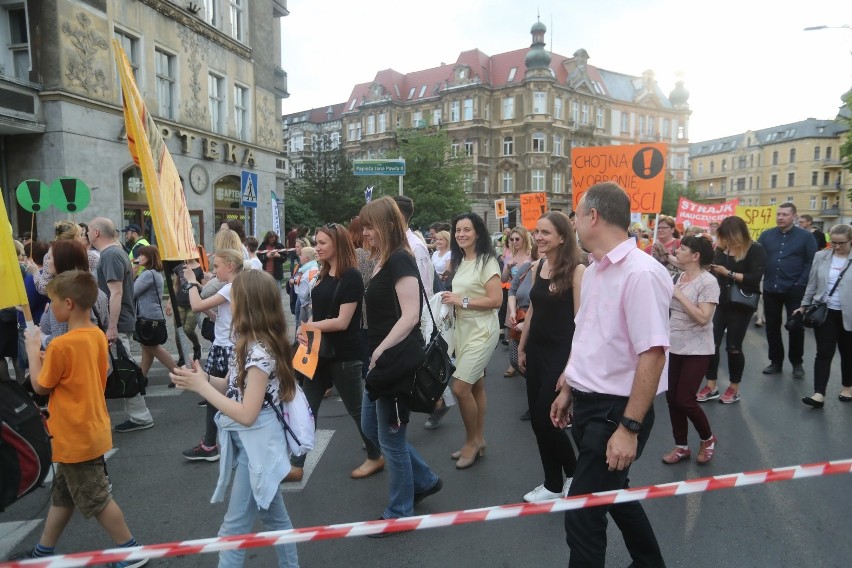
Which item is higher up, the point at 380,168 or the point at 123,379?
the point at 380,168

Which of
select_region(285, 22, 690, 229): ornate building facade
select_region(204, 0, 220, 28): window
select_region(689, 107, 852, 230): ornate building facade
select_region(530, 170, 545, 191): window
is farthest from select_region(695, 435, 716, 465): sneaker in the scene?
select_region(689, 107, 852, 230): ornate building facade

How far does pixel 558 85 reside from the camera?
60281 millimetres

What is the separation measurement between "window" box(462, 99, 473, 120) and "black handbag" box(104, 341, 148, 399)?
198 feet

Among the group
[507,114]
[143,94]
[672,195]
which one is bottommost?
[672,195]

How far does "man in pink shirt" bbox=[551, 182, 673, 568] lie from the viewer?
2262 millimetres

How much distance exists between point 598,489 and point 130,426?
15.2ft

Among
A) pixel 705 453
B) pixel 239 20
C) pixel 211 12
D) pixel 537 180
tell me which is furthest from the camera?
pixel 537 180

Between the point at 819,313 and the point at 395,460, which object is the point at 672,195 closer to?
the point at 819,313

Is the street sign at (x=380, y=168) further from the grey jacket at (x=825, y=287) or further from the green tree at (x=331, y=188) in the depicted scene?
the green tree at (x=331, y=188)

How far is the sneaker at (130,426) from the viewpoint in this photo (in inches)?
209

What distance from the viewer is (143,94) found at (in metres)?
15.6

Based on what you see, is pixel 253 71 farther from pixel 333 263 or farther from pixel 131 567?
pixel 131 567

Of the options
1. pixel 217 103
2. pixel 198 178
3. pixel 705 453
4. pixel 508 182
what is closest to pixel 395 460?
pixel 705 453

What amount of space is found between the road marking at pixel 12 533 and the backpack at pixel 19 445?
4.83 feet
